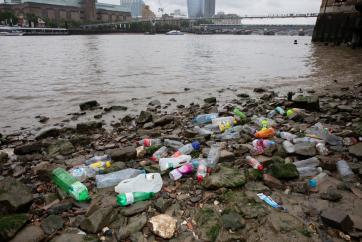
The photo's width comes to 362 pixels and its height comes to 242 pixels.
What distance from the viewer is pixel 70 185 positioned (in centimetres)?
322

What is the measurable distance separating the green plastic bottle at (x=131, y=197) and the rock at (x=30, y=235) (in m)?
0.75

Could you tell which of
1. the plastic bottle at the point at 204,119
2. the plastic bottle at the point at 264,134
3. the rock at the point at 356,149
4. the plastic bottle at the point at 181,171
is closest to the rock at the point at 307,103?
the plastic bottle at the point at 204,119

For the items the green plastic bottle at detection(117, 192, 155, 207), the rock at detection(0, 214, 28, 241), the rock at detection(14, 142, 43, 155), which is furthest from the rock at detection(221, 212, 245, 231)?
the rock at detection(14, 142, 43, 155)

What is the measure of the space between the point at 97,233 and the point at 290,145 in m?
2.93

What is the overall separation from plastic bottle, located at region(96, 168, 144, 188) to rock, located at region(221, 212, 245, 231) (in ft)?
4.34

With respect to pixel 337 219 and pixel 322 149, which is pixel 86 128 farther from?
pixel 337 219

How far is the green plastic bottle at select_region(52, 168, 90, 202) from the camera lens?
10.1 feet

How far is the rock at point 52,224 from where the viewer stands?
262 centimetres

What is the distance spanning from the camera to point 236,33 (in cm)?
15325

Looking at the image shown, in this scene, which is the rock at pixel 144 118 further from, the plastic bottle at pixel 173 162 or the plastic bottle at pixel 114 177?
the plastic bottle at pixel 114 177

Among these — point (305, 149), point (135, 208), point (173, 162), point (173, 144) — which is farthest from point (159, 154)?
point (305, 149)

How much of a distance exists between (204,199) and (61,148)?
9.55 ft

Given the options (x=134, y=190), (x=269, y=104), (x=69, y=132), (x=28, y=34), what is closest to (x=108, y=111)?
(x=69, y=132)

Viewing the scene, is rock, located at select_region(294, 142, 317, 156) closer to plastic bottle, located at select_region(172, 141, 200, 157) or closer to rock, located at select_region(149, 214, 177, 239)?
plastic bottle, located at select_region(172, 141, 200, 157)
